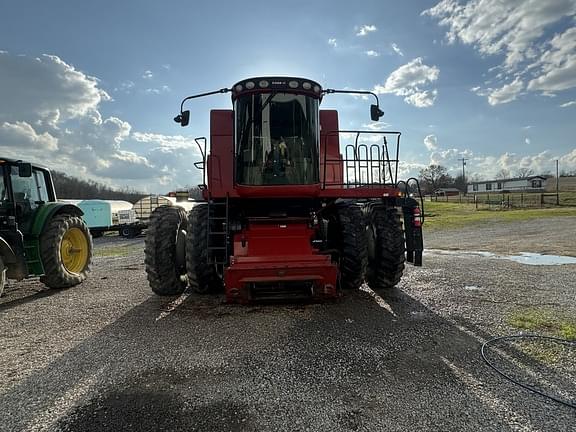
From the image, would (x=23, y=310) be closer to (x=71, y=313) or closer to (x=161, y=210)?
(x=71, y=313)

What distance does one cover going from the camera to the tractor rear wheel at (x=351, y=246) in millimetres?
6016

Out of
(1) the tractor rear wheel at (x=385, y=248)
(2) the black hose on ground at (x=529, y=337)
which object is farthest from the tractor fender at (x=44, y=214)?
(2) the black hose on ground at (x=529, y=337)

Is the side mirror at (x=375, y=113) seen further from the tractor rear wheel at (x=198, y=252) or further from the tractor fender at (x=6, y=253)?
the tractor fender at (x=6, y=253)

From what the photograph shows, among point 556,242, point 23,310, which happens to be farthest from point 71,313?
point 556,242

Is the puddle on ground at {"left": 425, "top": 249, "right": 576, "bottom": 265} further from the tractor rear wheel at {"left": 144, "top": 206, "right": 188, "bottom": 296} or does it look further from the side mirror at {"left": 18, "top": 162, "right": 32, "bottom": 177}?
the side mirror at {"left": 18, "top": 162, "right": 32, "bottom": 177}

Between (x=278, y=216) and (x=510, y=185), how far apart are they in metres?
106

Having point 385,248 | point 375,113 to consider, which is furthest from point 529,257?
point 375,113

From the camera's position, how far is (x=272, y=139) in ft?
19.4

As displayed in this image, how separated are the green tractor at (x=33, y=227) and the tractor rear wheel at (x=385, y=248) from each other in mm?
6035

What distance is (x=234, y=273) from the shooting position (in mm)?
5062

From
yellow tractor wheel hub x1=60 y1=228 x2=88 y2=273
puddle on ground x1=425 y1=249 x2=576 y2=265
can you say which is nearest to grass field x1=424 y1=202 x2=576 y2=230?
puddle on ground x1=425 y1=249 x2=576 y2=265

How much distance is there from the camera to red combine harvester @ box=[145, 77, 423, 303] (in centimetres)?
580

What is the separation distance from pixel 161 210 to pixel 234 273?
225 centimetres

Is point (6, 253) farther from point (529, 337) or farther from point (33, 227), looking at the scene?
point (529, 337)
